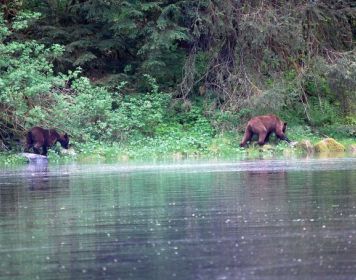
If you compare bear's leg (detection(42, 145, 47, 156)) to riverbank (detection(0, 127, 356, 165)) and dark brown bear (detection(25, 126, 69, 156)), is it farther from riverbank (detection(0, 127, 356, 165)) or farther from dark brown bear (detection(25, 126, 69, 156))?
riverbank (detection(0, 127, 356, 165))

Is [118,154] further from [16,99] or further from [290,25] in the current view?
[290,25]

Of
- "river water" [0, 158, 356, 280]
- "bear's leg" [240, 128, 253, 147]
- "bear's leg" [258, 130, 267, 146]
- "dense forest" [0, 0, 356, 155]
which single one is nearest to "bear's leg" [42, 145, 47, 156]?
"dense forest" [0, 0, 356, 155]

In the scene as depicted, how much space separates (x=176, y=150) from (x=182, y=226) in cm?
1918

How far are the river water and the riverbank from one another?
28.4 ft

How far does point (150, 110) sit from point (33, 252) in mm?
23589

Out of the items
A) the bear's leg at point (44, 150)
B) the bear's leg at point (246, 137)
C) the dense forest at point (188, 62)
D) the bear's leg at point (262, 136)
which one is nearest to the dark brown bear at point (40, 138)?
the bear's leg at point (44, 150)

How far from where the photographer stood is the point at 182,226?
39.4 feet

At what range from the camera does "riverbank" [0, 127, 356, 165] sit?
29891 mm

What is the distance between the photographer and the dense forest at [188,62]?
3222 centimetres

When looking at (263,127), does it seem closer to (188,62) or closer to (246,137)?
(246,137)

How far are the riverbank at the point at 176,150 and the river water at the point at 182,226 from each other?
8.65m

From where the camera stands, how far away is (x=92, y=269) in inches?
360

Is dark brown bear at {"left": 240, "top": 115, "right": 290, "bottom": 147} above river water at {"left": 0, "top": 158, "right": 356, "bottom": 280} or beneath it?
above

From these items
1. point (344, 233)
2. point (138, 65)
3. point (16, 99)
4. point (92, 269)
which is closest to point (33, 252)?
point (92, 269)
